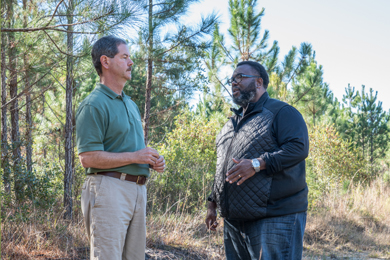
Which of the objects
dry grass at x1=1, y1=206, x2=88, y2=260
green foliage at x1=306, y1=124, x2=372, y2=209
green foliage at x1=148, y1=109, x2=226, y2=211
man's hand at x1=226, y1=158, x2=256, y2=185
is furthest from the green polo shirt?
green foliage at x1=306, y1=124, x2=372, y2=209

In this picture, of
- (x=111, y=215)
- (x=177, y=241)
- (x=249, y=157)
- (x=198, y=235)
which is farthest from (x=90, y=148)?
(x=198, y=235)

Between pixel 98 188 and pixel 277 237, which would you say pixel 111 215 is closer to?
pixel 98 188

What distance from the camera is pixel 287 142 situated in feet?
7.89

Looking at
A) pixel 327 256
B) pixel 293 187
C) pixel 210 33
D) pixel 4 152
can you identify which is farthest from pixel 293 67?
pixel 293 187

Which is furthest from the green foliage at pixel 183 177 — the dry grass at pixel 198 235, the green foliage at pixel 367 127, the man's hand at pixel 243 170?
the green foliage at pixel 367 127

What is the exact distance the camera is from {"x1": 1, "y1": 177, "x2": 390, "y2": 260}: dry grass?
12.9 ft

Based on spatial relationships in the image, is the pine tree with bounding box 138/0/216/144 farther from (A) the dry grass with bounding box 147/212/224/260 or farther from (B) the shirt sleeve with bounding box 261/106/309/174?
A: (B) the shirt sleeve with bounding box 261/106/309/174

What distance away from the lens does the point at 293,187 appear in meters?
2.38

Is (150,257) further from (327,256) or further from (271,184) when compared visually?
(327,256)

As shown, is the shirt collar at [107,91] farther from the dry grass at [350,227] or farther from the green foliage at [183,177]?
the dry grass at [350,227]

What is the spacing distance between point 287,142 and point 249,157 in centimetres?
27

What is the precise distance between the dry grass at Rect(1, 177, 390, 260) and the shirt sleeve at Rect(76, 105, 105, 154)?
6.71 ft

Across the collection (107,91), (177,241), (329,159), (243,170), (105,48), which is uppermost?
(105,48)

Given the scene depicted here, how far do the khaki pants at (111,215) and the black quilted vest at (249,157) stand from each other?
0.64 metres
